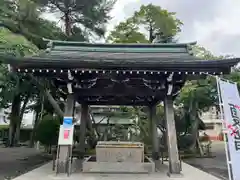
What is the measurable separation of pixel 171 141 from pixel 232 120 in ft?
7.09

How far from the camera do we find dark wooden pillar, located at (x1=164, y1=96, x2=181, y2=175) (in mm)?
7074

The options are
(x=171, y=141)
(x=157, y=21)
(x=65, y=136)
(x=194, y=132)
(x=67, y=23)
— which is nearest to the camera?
(x=65, y=136)

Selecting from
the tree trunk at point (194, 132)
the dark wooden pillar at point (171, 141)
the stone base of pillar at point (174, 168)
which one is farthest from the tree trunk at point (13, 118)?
the stone base of pillar at point (174, 168)

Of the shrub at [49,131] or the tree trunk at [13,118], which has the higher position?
the tree trunk at [13,118]

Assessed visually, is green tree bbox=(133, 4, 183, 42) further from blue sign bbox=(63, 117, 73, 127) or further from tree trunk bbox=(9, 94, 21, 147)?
blue sign bbox=(63, 117, 73, 127)

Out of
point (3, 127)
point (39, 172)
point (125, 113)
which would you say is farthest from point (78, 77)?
point (3, 127)

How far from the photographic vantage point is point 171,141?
7230 mm

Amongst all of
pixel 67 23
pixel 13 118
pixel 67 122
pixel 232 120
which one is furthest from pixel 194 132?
pixel 13 118

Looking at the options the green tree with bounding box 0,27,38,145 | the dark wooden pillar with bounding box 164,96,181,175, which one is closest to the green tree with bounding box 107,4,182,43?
the green tree with bounding box 0,27,38,145

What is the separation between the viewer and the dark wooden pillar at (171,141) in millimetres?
7074

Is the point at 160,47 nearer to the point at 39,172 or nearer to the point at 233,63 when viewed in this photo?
the point at 233,63

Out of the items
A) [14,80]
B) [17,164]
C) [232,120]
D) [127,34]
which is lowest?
[17,164]

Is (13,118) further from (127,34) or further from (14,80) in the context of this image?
(127,34)

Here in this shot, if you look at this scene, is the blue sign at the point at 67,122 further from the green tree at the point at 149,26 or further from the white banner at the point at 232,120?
the green tree at the point at 149,26
